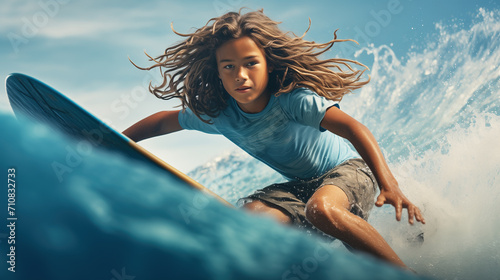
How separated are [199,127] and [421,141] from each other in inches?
165

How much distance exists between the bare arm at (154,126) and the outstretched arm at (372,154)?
960 millimetres

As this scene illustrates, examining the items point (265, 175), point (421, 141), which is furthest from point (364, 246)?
point (265, 175)

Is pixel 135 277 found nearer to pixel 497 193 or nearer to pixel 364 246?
pixel 364 246

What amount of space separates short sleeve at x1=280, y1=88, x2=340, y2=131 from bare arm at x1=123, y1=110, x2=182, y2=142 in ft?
2.33

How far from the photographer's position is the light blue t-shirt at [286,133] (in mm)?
2447

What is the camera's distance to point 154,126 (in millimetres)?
2896

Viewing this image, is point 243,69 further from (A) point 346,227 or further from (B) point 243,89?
(A) point 346,227

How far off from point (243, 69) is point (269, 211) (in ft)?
2.26

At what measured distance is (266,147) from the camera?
2621 millimetres

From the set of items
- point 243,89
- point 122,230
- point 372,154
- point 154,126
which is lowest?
point 122,230

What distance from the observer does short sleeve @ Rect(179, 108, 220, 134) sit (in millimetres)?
2791

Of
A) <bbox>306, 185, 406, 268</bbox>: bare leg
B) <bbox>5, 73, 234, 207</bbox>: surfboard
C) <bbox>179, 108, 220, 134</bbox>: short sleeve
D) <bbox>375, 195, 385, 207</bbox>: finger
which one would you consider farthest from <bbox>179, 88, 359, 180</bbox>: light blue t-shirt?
<bbox>5, 73, 234, 207</bbox>: surfboard

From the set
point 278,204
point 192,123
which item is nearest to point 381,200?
point 278,204

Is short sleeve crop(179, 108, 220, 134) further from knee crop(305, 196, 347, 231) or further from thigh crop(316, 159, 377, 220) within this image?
knee crop(305, 196, 347, 231)
